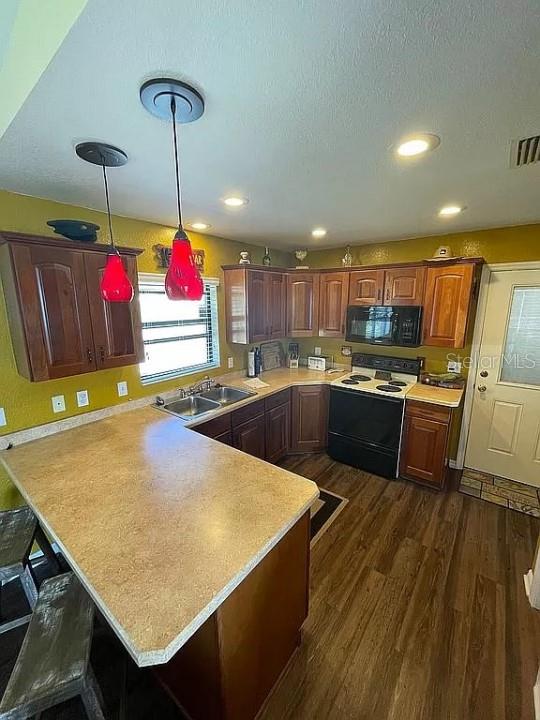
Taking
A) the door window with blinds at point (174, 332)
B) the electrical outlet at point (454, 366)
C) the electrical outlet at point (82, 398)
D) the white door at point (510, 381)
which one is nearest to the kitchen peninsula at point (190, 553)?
the electrical outlet at point (82, 398)

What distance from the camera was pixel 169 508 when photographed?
1.27 meters

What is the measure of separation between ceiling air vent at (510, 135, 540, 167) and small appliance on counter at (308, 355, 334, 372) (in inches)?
99.9

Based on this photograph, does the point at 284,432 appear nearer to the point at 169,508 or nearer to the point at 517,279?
the point at 169,508

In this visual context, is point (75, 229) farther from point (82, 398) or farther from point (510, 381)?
point (510, 381)

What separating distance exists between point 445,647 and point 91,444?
227cm

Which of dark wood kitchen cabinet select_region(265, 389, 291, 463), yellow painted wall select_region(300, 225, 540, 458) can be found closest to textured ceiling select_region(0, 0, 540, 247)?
yellow painted wall select_region(300, 225, 540, 458)

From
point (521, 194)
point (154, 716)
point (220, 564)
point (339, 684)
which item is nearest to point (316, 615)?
point (339, 684)

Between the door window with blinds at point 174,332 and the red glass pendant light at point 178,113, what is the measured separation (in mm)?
1276

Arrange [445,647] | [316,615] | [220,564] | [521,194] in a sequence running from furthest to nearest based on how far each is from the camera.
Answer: [521,194]
[316,615]
[445,647]
[220,564]

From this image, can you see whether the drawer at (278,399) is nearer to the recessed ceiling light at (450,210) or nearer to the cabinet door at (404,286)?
the cabinet door at (404,286)

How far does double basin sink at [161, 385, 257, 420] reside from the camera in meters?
2.62

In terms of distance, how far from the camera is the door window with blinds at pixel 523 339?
8.72 ft

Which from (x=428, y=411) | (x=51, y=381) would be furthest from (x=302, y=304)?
(x=51, y=381)

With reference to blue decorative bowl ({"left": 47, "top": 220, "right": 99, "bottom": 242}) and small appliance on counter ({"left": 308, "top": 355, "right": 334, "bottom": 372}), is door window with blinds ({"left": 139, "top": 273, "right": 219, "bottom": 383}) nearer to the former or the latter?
blue decorative bowl ({"left": 47, "top": 220, "right": 99, "bottom": 242})
